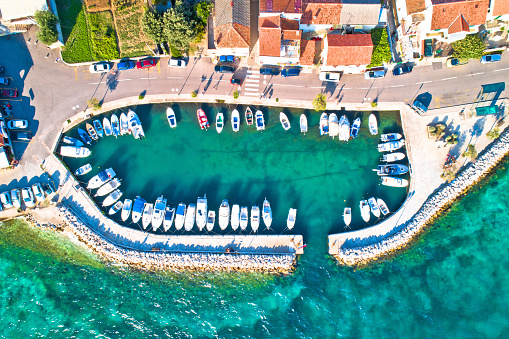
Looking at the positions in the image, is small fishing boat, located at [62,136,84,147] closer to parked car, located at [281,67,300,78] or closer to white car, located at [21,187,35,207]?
white car, located at [21,187,35,207]

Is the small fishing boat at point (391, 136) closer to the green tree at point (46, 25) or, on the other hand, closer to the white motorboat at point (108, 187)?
the white motorboat at point (108, 187)

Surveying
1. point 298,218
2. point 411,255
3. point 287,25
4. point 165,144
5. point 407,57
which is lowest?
point 411,255

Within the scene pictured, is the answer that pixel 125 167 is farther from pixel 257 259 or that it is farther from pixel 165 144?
pixel 257 259

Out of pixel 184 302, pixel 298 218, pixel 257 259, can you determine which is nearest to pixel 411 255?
pixel 298 218

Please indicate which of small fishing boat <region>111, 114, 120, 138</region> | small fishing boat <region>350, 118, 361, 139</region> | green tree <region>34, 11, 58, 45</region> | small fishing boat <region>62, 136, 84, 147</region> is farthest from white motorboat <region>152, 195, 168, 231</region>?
small fishing boat <region>350, 118, 361, 139</region>

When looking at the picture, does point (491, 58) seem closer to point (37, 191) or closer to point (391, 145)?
point (391, 145)

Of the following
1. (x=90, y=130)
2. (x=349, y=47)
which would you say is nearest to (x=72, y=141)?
(x=90, y=130)
